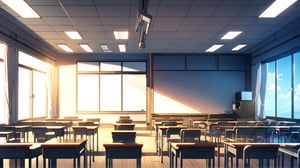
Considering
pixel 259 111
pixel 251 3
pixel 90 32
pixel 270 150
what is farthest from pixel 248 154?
pixel 259 111

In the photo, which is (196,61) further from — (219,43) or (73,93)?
(73,93)

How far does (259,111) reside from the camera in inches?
464

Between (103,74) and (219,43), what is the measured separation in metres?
5.53

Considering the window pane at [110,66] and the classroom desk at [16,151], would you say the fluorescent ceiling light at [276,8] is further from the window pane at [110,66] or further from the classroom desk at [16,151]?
the window pane at [110,66]

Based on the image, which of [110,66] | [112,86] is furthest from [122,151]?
[110,66]

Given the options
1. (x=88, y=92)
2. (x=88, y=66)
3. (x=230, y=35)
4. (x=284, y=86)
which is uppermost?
(x=230, y=35)

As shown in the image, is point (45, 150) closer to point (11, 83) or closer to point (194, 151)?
point (194, 151)

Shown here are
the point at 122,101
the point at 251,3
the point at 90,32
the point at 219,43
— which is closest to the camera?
the point at 251,3

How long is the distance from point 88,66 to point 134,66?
6.83 ft

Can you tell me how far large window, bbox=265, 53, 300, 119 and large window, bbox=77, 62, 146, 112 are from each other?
17.5ft

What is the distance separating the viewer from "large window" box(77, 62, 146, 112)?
45.1 feet

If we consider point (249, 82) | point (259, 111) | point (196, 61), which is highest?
point (196, 61)

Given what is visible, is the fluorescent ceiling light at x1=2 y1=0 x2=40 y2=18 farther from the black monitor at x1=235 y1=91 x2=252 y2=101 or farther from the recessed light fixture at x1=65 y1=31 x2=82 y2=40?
the black monitor at x1=235 y1=91 x2=252 y2=101

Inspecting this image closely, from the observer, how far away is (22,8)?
6.82m
